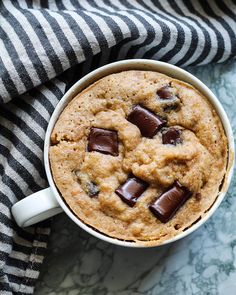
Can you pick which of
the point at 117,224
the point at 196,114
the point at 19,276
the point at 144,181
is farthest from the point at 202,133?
the point at 19,276

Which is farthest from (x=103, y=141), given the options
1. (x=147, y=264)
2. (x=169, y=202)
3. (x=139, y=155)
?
(x=147, y=264)

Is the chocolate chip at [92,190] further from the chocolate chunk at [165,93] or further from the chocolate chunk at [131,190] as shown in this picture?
the chocolate chunk at [165,93]

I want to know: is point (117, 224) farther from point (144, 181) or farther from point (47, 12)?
point (47, 12)

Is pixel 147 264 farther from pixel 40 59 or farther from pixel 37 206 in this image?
pixel 40 59

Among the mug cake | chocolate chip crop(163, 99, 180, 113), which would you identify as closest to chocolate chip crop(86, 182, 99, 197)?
the mug cake

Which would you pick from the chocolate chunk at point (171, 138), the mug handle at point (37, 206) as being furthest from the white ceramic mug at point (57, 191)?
the chocolate chunk at point (171, 138)

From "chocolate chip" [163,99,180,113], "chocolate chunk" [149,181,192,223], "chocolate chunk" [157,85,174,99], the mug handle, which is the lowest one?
the mug handle

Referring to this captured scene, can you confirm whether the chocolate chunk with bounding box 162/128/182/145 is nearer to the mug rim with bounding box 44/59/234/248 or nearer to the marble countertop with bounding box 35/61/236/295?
the mug rim with bounding box 44/59/234/248
